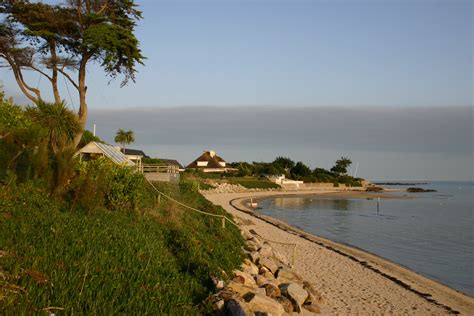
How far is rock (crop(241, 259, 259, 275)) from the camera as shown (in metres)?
12.0

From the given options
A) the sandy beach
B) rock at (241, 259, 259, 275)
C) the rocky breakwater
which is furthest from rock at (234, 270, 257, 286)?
the sandy beach

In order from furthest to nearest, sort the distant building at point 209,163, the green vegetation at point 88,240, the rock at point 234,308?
1. the distant building at point 209,163
2. the rock at point 234,308
3. the green vegetation at point 88,240

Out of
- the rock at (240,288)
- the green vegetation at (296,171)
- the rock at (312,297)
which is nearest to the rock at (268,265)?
the rock at (312,297)

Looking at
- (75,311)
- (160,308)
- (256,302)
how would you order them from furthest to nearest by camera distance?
(256,302), (160,308), (75,311)

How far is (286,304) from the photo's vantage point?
390 inches

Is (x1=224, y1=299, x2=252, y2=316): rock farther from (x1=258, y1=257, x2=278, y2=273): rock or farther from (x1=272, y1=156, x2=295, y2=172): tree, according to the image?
(x1=272, y1=156, x2=295, y2=172): tree

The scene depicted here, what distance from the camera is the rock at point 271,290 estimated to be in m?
10.2

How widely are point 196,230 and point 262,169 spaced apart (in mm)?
92250

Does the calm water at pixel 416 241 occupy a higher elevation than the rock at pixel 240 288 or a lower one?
lower

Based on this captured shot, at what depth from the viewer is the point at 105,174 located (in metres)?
14.0

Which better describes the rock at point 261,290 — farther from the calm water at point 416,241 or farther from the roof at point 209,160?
the roof at point 209,160

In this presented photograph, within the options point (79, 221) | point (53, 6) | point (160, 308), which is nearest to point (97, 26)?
point (53, 6)

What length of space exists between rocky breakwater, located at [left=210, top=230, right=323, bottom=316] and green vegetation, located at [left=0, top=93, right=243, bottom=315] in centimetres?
34

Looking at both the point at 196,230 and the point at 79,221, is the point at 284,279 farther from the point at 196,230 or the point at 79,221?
the point at 79,221
